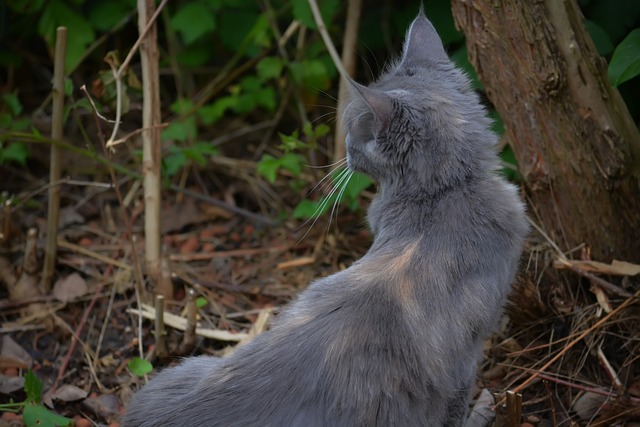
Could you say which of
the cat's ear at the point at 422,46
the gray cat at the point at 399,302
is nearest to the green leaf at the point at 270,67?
the cat's ear at the point at 422,46

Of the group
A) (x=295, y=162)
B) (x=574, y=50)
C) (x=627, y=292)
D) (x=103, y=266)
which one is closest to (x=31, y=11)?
(x=103, y=266)

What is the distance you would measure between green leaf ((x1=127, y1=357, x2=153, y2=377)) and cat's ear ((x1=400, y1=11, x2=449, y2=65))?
1557 millimetres

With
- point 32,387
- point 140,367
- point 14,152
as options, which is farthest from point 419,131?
point 14,152

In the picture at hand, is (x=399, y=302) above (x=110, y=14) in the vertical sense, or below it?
below

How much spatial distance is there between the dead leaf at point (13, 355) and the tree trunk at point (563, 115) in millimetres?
2277

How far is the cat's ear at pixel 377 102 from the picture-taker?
7.95 feet

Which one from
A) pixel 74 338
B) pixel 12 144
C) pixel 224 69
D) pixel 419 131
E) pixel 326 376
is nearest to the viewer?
pixel 326 376

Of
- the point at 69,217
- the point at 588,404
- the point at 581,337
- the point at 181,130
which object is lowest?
the point at 588,404

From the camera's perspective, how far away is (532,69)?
3.00 metres

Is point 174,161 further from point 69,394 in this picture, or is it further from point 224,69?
point 69,394

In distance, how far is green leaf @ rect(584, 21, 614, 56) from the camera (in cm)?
338

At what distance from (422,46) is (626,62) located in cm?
73

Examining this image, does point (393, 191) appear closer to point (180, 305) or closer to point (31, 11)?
point (180, 305)

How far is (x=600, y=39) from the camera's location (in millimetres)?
3398
